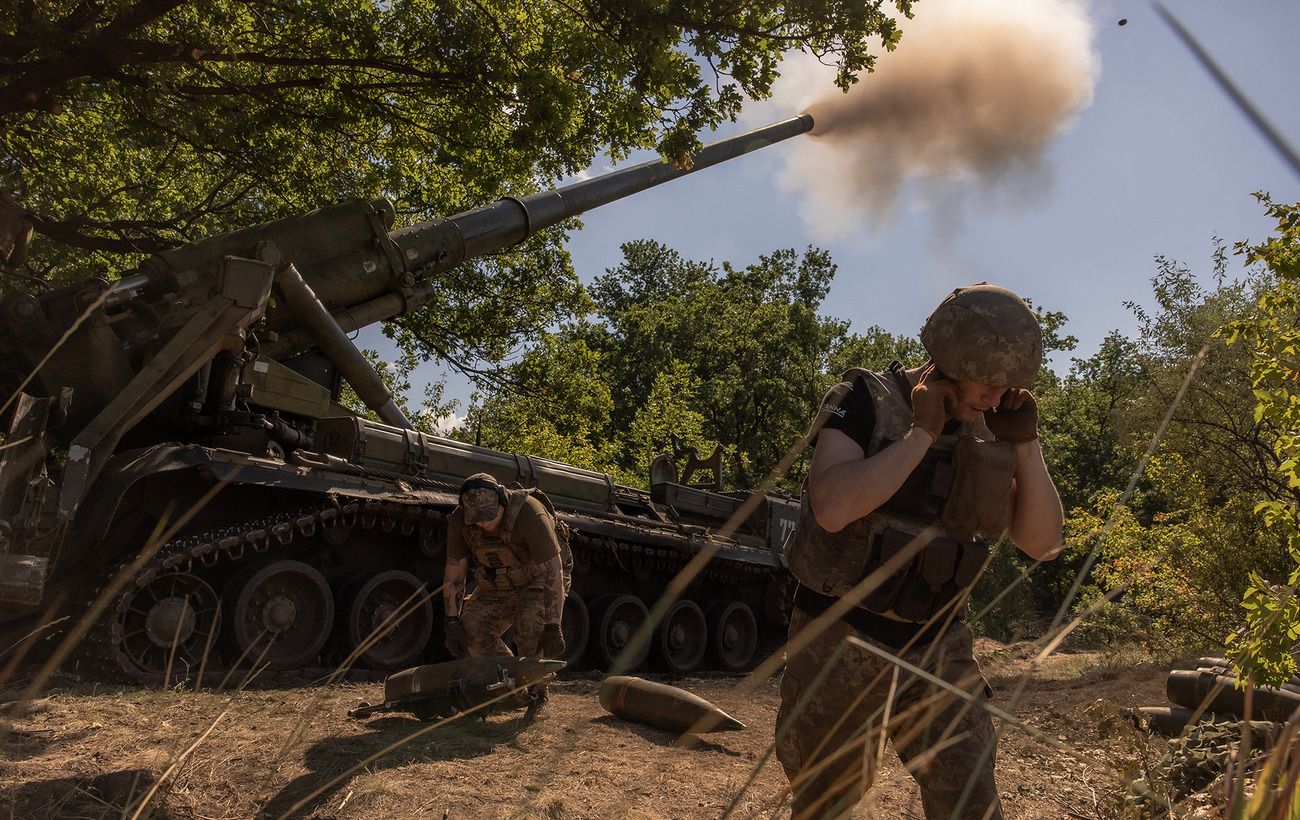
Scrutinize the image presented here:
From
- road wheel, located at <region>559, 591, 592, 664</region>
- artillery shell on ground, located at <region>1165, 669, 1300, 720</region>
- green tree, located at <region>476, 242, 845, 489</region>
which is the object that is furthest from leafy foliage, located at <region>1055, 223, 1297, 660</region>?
green tree, located at <region>476, 242, 845, 489</region>

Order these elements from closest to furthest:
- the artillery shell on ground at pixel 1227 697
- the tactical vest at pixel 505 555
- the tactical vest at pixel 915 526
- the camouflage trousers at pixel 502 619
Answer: the tactical vest at pixel 915 526, the artillery shell on ground at pixel 1227 697, the camouflage trousers at pixel 502 619, the tactical vest at pixel 505 555

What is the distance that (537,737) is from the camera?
6262mm

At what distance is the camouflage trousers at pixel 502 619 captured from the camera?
680 centimetres

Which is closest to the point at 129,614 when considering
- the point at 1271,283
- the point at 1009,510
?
the point at 1009,510

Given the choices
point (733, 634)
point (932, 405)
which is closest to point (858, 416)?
point (932, 405)

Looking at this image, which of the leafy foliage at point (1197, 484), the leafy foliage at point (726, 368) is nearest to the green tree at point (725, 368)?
the leafy foliage at point (726, 368)

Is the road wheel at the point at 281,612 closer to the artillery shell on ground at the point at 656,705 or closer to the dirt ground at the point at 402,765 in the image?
the dirt ground at the point at 402,765

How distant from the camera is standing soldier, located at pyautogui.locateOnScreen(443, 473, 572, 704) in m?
6.80

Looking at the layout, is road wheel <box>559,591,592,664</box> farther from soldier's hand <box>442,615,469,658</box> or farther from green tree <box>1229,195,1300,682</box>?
green tree <box>1229,195,1300,682</box>

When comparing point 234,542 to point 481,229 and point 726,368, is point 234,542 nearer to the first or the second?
point 481,229

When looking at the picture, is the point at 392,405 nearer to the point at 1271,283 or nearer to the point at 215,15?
the point at 215,15

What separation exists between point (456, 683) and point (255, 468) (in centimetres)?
324

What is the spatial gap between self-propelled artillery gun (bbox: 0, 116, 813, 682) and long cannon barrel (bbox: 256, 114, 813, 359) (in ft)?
0.11

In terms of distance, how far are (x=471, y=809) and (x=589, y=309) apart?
45.3 ft
